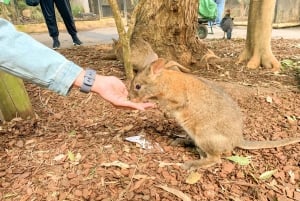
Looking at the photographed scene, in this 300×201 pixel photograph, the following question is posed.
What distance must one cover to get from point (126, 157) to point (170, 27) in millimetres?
2719

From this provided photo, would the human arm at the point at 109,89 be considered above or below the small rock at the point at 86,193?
above

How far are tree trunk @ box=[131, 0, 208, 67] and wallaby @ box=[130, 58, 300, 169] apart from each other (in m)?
2.04

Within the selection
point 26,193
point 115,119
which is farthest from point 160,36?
point 26,193

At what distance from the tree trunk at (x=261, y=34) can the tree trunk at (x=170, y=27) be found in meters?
0.99

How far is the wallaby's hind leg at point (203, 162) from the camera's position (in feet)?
8.55

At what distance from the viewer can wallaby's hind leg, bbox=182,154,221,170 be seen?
2.60 m

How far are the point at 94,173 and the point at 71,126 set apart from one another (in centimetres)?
96

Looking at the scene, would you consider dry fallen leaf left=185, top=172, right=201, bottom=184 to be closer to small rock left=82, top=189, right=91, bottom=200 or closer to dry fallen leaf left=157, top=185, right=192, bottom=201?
dry fallen leaf left=157, top=185, right=192, bottom=201

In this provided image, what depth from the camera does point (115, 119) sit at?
3.45 m


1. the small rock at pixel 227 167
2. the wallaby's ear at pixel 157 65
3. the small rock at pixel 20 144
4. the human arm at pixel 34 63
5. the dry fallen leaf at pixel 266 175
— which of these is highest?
the human arm at pixel 34 63

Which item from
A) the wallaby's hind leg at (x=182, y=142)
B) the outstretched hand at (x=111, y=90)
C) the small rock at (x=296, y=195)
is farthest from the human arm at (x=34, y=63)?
the small rock at (x=296, y=195)

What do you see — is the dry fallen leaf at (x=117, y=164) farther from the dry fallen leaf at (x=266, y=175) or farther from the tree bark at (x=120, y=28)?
the tree bark at (x=120, y=28)

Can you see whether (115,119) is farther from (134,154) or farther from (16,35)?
(16,35)

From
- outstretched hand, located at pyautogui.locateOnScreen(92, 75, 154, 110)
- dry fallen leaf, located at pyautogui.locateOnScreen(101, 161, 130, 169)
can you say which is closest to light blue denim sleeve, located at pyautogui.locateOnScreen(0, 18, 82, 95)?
outstretched hand, located at pyautogui.locateOnScreen(92, 75, 154, 110)
